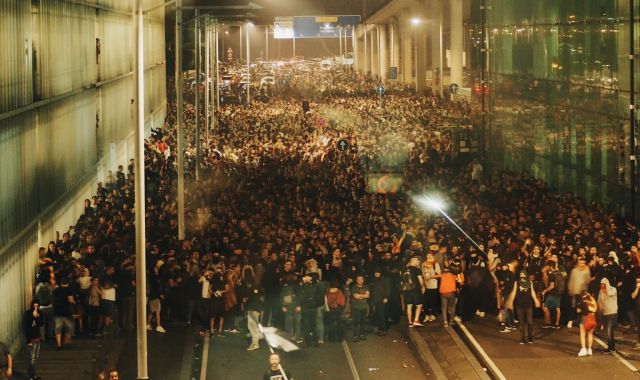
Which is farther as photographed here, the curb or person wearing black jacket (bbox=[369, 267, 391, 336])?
person wearing black jacket (bbox=[369, 267, 391, 336])

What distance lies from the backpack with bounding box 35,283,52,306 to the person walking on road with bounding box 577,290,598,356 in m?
8.34

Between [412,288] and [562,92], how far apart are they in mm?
20099

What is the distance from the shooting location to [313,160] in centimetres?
4150

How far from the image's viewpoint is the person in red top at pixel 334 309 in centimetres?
2031

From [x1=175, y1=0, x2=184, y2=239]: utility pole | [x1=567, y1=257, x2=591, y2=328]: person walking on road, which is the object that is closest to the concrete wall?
[x1=175, y1=0, x2=184, y2=239]: utility pole

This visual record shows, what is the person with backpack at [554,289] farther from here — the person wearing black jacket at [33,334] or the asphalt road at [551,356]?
the person wearing black jacket at [33,334]

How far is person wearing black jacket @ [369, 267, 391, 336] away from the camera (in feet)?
67.8

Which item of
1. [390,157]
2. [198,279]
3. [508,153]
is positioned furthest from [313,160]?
[198,279]

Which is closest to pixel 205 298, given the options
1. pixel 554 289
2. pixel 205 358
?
pixel 205 358

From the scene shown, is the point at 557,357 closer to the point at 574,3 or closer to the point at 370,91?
the point at 574,3

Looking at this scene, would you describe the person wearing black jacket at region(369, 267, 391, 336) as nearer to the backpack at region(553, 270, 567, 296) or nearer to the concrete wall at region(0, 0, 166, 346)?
the backpack at region(553, 270, 567, 296)

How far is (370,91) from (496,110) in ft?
152

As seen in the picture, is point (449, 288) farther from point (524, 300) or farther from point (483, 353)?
point (483, 353)

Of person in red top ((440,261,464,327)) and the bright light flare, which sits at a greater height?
the bright light flare
